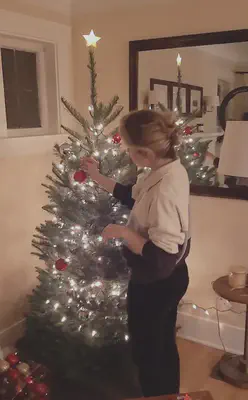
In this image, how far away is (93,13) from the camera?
2.60 metres

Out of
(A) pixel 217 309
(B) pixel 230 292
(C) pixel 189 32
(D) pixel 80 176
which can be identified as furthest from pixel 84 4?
(A) pixel 217 309

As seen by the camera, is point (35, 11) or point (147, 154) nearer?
point (147, 154)

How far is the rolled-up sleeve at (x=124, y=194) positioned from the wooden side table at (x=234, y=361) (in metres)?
0.73

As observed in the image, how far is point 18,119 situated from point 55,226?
2.89 ft

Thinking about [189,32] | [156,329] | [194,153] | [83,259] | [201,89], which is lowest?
[156,329]

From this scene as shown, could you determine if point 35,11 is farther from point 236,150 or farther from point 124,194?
point 236,150

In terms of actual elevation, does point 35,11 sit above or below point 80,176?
above

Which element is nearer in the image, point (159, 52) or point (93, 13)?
point (159, 52)

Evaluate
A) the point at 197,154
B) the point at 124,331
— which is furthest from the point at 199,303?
the point at 197,154

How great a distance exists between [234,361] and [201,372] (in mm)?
202

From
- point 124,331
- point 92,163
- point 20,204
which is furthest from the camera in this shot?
point 20,204

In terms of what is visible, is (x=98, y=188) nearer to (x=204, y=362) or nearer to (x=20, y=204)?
(x=20, y=204)

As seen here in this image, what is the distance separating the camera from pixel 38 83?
2705 millimetres

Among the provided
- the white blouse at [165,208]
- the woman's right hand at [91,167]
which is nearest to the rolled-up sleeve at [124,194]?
the woman's right hand at [91,167]
